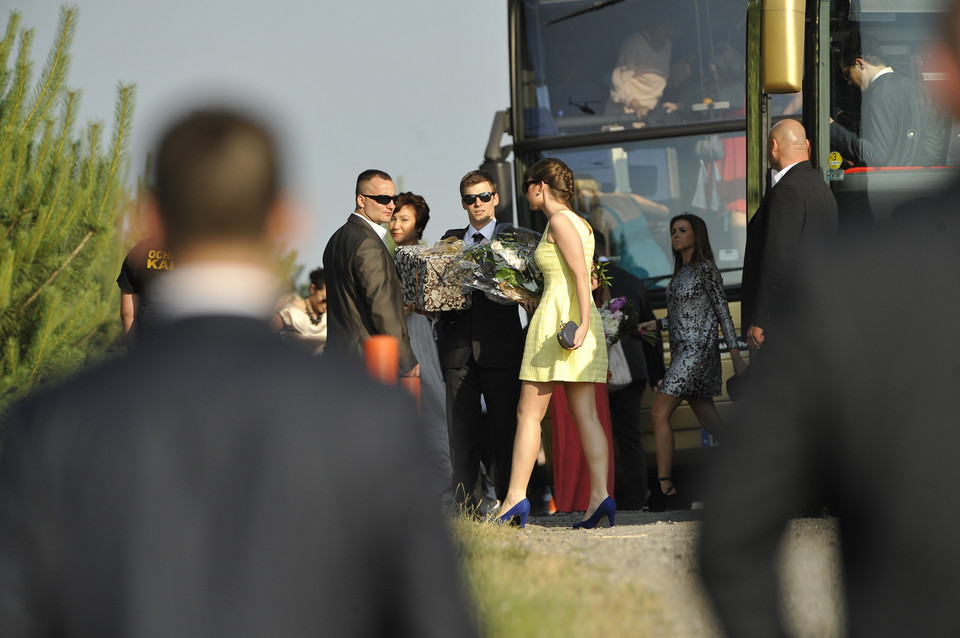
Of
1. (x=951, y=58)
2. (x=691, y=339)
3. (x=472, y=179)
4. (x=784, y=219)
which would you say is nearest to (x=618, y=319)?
(x=691, y=339)

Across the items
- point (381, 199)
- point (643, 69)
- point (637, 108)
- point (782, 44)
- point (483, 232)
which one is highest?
point (643, 69)

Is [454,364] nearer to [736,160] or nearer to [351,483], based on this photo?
[736,160]

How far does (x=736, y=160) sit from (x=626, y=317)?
2.25m

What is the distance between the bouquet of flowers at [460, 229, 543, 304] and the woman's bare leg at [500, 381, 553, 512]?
22.0 inches

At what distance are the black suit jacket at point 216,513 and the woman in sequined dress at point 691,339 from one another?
281 inches

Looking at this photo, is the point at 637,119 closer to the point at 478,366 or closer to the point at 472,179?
the point at 472,179

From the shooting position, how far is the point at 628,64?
10.0m

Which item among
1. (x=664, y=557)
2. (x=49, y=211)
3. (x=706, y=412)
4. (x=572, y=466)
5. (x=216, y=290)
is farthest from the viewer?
(x=572, y=466)

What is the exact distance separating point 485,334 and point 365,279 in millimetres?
1026

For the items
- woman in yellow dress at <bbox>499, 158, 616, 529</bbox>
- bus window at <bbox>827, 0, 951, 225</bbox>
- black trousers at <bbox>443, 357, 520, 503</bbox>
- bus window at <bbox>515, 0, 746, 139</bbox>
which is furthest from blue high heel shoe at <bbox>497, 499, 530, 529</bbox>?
bus window at <bbox>515, 0, 746, 139</bbox>

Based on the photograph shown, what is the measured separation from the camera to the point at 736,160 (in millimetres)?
9852

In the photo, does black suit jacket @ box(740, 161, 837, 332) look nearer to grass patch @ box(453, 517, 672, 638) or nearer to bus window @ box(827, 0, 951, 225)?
bus window @ box(827, 0, 951, 225)

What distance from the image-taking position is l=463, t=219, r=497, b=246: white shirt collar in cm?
779

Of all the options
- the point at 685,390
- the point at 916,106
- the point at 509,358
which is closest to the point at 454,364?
the point at 509,358
